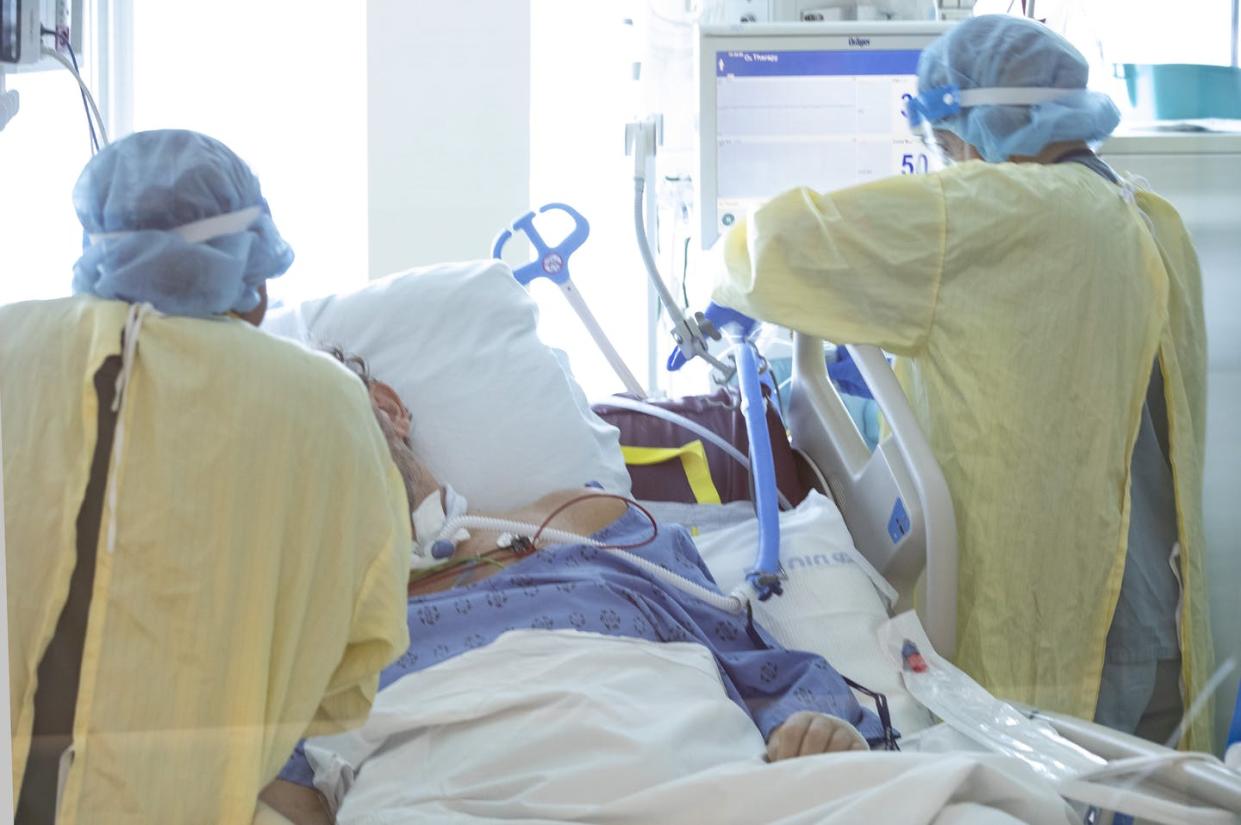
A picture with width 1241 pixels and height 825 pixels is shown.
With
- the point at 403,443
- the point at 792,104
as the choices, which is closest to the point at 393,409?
the point at 403,443

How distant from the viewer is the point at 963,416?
57.1 inches

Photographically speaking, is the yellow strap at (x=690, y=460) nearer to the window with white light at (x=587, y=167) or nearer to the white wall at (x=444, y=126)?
the window with white light at (x=587, y=167)

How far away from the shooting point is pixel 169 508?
0.82m

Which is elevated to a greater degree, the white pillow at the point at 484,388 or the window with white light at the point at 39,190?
the window with white light at the point at 39,190

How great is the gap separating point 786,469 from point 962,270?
1.21ft

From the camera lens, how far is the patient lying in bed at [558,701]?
98cm

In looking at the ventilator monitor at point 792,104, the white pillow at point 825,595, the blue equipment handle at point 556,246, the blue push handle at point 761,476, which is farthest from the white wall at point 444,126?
the ventilator monitor at point 792,104

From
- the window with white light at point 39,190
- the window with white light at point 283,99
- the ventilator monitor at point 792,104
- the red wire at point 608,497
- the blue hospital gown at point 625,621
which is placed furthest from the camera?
the ventilator monitor at point 792,104

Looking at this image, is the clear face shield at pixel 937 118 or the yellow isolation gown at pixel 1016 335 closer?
the yellow isolation gown at pixel 1016 335

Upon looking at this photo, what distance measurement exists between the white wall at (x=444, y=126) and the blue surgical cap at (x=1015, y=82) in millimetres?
509

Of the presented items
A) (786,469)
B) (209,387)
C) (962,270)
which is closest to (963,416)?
(962,270)

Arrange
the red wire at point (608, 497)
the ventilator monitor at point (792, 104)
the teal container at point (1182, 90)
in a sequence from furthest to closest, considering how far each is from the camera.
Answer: the ventilator monitor at point (792, 104)
the red wire at point (608, 497)
the teal container at point (1182, 90)

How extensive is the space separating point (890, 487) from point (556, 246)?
1.59 ft

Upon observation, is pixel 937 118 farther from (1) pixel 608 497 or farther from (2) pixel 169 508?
(2) pixel 169 508
